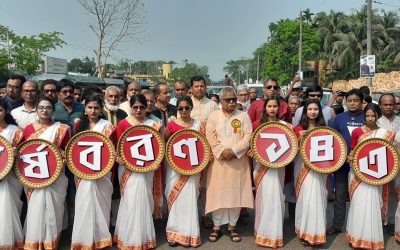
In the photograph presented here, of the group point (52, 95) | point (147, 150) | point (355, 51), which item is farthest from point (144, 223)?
point (355, 51)

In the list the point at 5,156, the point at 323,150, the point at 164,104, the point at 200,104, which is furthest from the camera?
the point at 200,104

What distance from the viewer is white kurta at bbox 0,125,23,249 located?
3977mm

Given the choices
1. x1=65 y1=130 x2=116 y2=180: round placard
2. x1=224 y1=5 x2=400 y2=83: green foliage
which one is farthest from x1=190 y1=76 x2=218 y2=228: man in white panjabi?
x1=224 y1=5 x2=400 y2=83: green foliage

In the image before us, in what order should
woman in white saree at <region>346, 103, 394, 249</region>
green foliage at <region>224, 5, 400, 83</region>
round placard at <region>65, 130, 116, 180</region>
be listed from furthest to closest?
1. green foliage at <region>224, 5, 400, 83</region>
2. woman in white saree at <region>346, 103, 394, 249</region>
3. round placard at <region>65, 130, 116, 180</region>

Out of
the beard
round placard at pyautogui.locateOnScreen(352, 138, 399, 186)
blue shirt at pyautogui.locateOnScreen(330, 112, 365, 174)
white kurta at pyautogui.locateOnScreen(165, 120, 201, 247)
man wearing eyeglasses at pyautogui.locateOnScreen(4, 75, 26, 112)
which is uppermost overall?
man wearing eyeglasses at pyautogui.locateOnScreen(4, 75, 26, 112)

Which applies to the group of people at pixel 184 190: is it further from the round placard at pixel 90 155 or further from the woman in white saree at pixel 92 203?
the round placard at pixel 90 155

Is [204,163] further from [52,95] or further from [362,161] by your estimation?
[52,95]

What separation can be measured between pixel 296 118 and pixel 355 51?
34323 millimetres

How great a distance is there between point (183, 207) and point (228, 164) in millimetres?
641

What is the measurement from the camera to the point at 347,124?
4.82 meters

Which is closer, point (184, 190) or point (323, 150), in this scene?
point (323, 150)

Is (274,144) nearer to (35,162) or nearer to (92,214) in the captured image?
(92,214)

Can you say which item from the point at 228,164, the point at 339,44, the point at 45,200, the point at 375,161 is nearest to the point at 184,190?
the point at 228,164

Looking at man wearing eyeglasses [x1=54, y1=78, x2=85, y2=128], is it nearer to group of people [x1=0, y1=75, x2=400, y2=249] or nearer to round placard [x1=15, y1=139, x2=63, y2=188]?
group of people [x1=0, y1=75, x2=400, y2=249]
